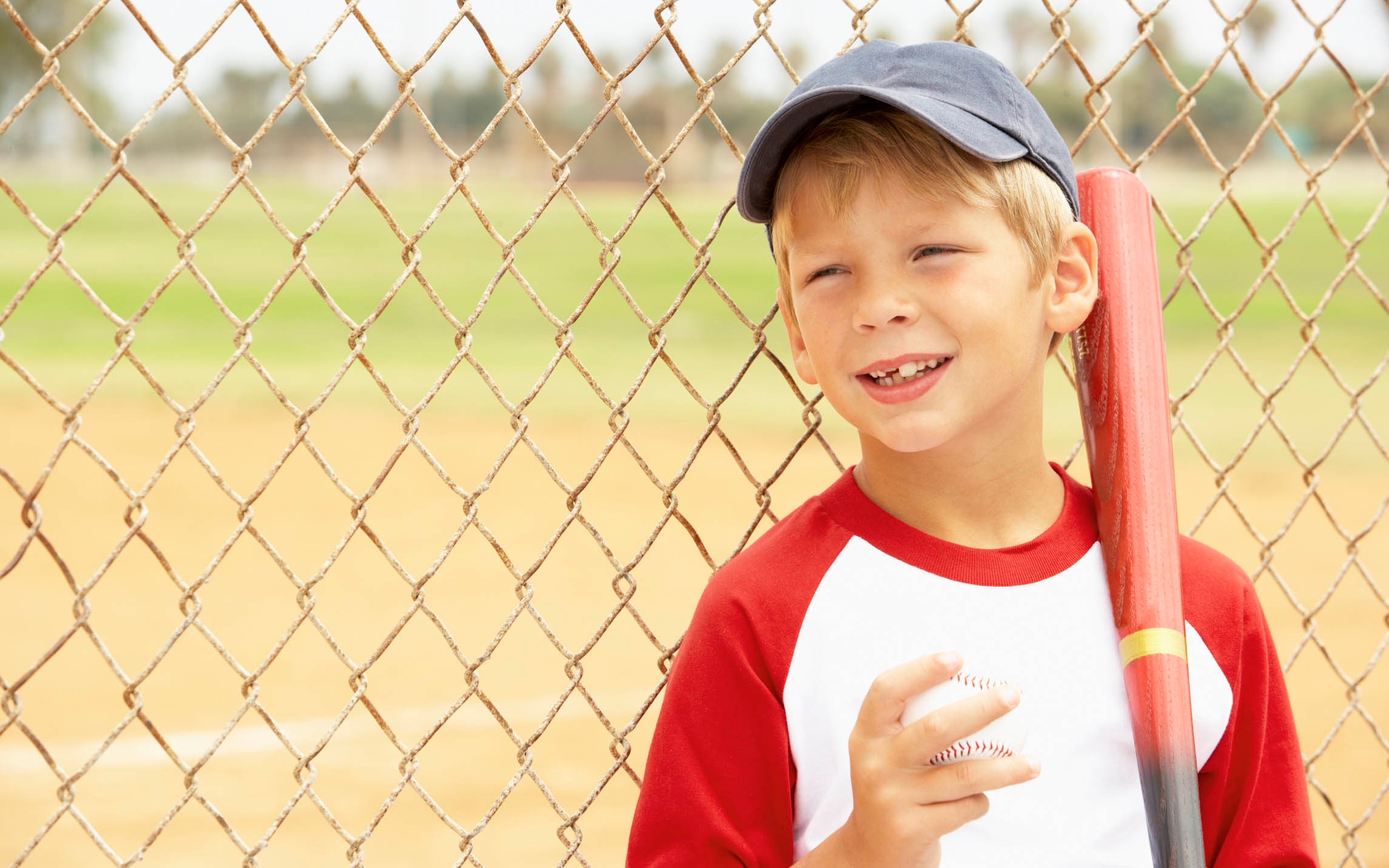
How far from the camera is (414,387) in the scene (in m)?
14.7

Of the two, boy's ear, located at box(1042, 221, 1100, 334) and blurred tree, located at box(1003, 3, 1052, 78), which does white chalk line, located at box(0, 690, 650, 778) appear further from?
blurred tree, located at box(1003, 3, 1052, 78)

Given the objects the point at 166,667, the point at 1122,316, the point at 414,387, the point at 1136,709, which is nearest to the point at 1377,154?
the point at 1122,316

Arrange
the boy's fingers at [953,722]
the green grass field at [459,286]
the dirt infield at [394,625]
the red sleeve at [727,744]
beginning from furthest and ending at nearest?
1. the green grass field at [459,286]
2. the dirt infield at [394,625]
3. the red sleeve at [727,744]
4. the boy's fingers at [953,722]

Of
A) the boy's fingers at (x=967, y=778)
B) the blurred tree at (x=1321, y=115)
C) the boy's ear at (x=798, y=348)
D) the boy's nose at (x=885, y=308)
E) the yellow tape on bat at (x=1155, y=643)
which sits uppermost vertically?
the blurred tree at (x=1321, y=115)

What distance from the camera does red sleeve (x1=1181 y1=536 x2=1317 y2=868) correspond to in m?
1.38

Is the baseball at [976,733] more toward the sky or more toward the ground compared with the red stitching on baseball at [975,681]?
more toward the ground

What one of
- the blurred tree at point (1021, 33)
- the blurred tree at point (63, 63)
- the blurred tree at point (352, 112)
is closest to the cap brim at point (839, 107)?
the blurred tree at point (1021, 33)

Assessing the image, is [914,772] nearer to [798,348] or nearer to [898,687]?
[898,687]

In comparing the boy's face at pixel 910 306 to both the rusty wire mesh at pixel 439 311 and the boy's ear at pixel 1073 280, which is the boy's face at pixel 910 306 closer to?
the boy's ear at pixel 1073 280

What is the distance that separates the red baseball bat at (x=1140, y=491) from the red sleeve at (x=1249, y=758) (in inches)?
2.6

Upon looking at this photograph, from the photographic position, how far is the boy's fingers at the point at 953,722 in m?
1.08

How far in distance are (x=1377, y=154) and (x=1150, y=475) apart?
1.40 metres

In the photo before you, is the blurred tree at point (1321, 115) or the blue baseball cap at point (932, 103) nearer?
the blue baseball cap at point (932, 103)

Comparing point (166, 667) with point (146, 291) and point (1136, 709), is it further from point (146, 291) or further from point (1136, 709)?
point (146, 291)
